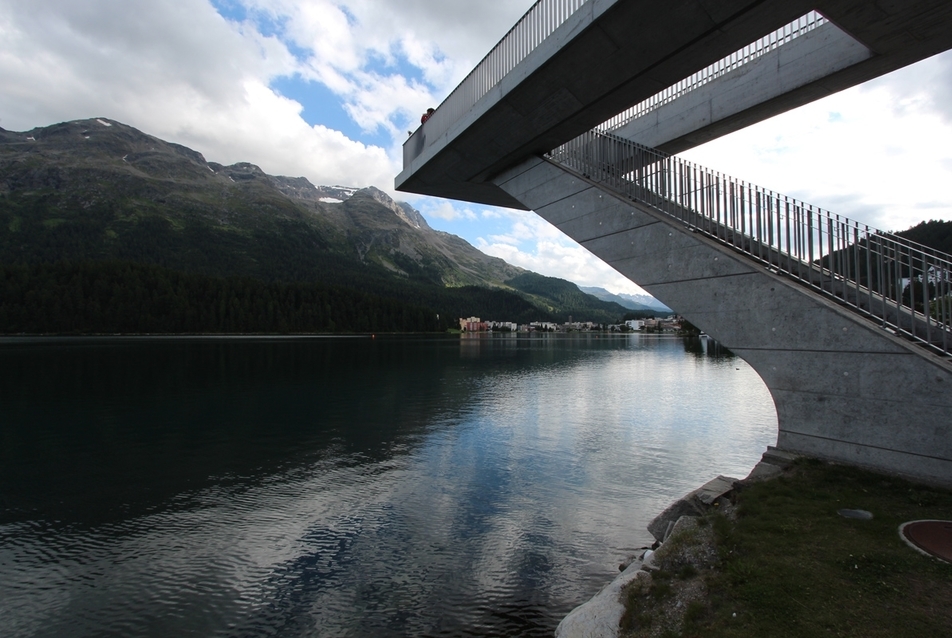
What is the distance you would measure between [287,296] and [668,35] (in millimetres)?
180186

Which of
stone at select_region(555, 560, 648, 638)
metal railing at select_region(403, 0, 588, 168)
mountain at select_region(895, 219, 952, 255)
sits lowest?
stone at select_region(555, 560, 648, 638)

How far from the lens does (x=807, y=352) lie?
10930 mm

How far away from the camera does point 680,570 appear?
7621mm

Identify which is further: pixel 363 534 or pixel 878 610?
pixel 363 534

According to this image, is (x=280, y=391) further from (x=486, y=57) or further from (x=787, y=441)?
(x=787, y=441)

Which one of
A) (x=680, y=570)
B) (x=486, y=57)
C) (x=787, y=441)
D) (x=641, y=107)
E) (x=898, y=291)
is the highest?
(x=486, y=57)

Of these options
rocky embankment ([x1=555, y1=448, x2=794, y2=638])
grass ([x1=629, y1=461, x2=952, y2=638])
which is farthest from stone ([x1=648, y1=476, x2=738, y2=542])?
grass ([x1=629, y1=461, x2=952, y2=638])

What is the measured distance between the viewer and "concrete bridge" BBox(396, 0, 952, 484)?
390 inches

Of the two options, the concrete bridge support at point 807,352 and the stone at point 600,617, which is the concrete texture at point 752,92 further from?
the stone at point 600,617

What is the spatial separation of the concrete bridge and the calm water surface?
589 cm

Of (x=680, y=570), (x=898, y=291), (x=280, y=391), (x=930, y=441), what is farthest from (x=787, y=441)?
(x=280, y=391)

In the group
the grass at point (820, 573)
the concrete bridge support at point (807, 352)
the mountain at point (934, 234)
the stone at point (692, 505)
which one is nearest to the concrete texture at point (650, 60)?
the concrete bridge support at point (807, 352)

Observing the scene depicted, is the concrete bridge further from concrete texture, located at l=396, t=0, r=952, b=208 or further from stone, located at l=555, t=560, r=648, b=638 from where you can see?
stone, located at l=555, t=560, r=648, b=638

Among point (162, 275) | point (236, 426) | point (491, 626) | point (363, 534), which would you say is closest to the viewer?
point (491, 626)
